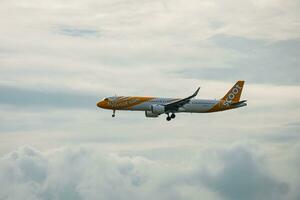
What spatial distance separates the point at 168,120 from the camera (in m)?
135

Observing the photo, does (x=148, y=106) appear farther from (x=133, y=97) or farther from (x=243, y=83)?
(x=243, y=83)

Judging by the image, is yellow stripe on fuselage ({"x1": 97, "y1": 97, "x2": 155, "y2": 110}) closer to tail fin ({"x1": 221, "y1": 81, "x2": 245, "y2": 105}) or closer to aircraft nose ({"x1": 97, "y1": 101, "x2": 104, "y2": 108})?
aircraft nose ({"x1": 97, "y1": 101, "x2": 104, "y2": 108})

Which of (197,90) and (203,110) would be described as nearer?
(197,90)

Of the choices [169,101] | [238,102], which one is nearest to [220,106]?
[238,102]

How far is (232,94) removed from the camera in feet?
486

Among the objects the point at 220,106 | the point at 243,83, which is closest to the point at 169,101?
the point at 220,106

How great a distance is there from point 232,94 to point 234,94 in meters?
0.60

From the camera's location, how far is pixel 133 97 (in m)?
134

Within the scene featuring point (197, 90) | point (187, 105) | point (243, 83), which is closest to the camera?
point (197, 90)

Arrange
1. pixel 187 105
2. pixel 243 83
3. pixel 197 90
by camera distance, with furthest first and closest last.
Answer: pixel 243 83 < pixel 187 105 < pixel 197 90

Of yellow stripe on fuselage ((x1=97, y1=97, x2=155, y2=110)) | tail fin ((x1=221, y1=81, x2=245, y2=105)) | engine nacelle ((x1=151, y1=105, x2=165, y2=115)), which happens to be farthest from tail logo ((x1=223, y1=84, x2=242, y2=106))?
yellow stripe on fuselage ((x1=97, y1=97, x2=155, y2=110))

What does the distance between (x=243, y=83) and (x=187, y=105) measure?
20055 millimetres

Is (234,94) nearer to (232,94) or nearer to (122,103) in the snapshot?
(232,94)

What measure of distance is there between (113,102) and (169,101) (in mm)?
11053
